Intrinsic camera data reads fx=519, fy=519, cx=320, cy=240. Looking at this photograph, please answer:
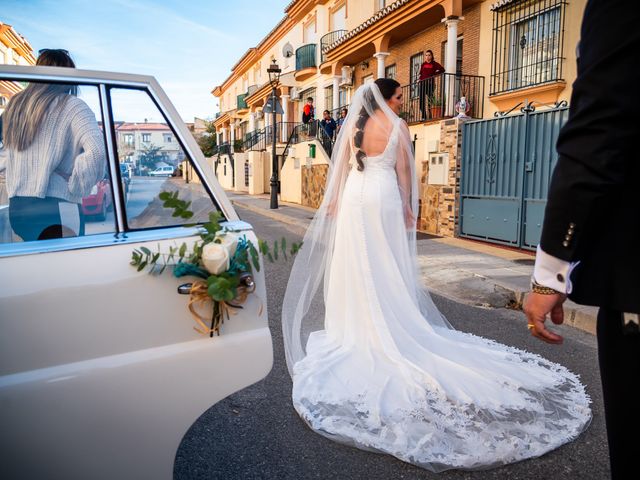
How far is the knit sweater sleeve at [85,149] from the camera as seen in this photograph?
193cm

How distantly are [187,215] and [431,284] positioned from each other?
5500 millimetres

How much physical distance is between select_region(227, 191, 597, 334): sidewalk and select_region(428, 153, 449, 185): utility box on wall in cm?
156

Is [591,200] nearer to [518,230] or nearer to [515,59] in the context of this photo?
[518,230]

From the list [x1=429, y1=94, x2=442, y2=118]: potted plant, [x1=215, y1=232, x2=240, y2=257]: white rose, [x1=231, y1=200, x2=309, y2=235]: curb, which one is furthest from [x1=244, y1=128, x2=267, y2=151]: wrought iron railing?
[x1=215, y1=232, x2=240, y2=257]: white rose

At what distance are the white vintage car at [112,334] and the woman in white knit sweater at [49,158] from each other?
34 millimetres

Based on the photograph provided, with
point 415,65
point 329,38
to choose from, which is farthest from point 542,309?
point 329,38

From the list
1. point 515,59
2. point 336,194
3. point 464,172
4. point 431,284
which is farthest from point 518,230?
point 336,194

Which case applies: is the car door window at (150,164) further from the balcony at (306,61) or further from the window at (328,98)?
the balcony at (306,61)

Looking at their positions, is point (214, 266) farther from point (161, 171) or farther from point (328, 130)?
point (328, 130)

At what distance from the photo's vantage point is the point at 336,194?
469cm

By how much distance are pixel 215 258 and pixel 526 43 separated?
1260 centimetres

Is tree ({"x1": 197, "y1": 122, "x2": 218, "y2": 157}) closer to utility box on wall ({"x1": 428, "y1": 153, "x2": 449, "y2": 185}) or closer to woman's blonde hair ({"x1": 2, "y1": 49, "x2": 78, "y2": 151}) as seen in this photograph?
utility box on wall ({"x1": 428, "y1": 153, "x2": 449, "y2": 185})

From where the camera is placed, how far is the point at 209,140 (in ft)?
178

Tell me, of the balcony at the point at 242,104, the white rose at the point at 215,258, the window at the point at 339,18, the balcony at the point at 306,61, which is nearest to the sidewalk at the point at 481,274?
the white rose at the point at 215,258
